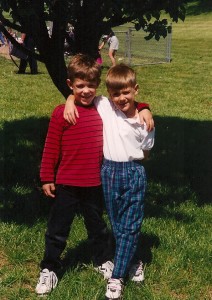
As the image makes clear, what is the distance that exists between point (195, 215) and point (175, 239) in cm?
69

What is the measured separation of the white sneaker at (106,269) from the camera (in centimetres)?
405

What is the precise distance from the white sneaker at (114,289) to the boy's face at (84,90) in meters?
1.26

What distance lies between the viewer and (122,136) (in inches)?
143

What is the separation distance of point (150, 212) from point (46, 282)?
1.73m

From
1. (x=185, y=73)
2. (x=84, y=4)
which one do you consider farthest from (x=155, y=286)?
(x=185, y=73)

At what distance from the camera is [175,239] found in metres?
4.67

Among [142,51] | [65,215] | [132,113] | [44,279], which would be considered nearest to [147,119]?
[132,113]

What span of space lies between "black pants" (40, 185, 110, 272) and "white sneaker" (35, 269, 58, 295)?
52 mm

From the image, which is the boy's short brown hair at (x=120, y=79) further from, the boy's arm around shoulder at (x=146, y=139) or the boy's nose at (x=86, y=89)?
the boy's arm around shoulder at (x=146, y=139)

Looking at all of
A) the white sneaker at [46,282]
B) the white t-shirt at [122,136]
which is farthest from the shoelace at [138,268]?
the white t-shirt at [122,136]

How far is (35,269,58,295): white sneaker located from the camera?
150 inches

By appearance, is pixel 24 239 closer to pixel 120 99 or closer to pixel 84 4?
pixel 120 99

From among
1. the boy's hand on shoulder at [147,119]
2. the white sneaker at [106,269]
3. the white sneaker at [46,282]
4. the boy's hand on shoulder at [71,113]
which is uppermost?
the boy's hand on shoulder at [71,113]

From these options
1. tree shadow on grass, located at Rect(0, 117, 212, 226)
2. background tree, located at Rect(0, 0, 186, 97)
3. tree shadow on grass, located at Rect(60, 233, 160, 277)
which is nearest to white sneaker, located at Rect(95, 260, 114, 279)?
tree shadow on grass, located at Rect(60, 233, 160, 277)
